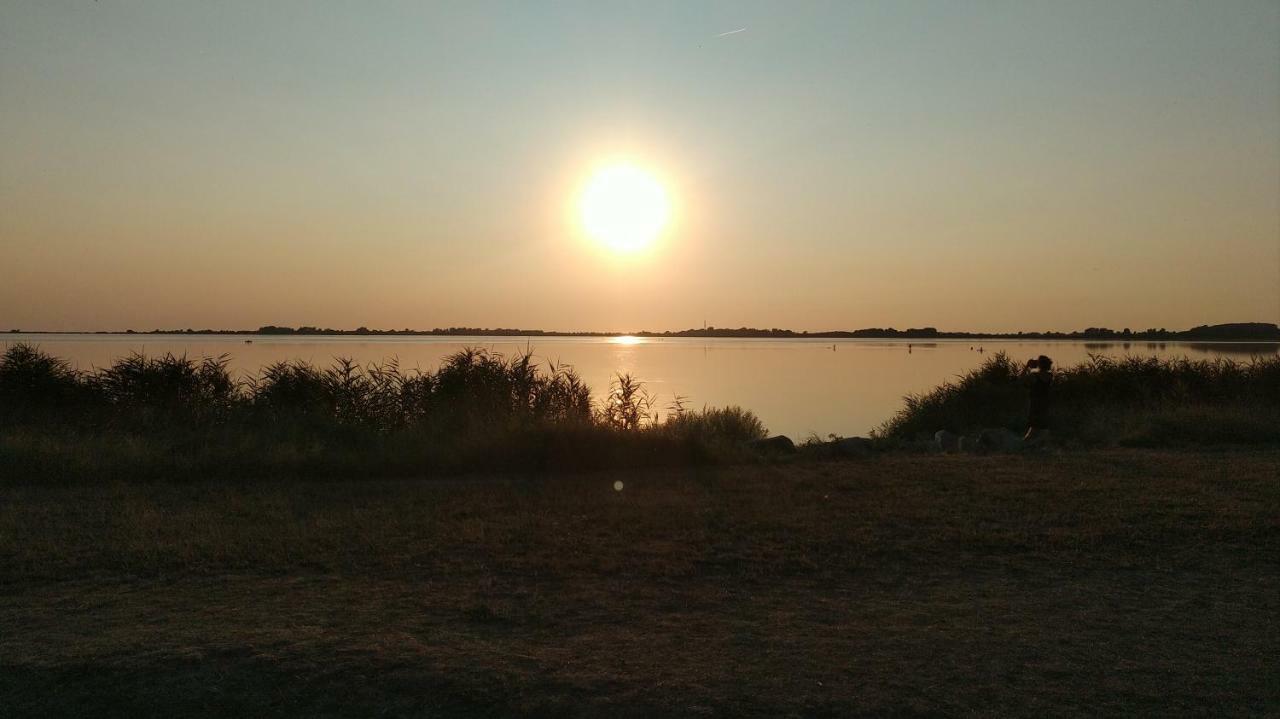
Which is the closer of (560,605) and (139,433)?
(560,605)

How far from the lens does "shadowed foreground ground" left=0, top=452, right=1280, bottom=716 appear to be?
15.1ft

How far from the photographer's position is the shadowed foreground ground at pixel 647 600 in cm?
460

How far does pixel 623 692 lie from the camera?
4.58 m

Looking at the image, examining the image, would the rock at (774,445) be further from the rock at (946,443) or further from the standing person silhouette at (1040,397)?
the standing person silhouette at (1040,397)

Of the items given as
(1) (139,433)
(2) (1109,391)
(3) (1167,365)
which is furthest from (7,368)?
(3) (1167,365)

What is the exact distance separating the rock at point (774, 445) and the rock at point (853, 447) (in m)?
0.74

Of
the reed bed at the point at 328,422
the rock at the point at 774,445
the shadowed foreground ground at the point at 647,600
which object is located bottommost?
the shadowed foreground ground at the point at 647,600

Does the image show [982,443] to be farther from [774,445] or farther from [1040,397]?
[774,445]

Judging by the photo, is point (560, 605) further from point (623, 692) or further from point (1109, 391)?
point (1109, 391)

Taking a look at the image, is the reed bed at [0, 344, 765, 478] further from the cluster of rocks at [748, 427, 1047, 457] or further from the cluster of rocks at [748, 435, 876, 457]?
the cluster of rocks at [748, 427, 1047, 457]

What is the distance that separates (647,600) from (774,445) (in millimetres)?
9030

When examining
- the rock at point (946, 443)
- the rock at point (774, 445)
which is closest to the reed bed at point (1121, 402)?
the rock at point (946, 443)

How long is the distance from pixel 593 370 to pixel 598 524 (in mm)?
38574

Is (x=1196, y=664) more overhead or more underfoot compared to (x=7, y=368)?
more underfoot
